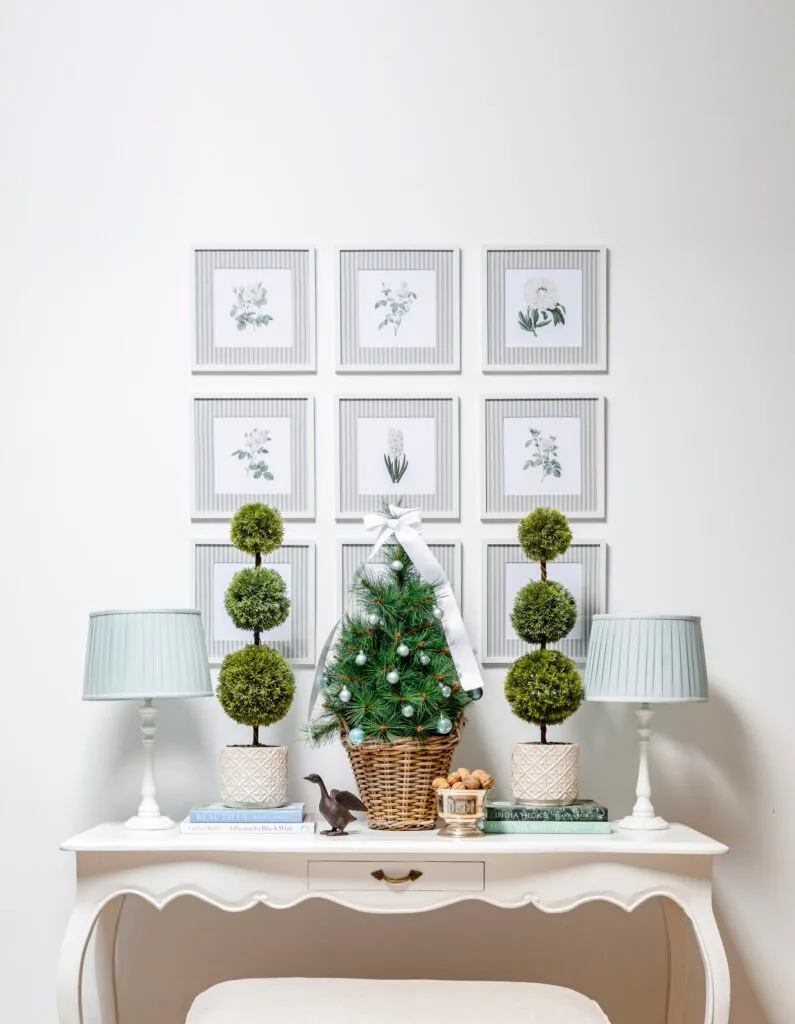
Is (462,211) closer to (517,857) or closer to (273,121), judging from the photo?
(273,121)

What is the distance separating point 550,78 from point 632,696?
4.59ft

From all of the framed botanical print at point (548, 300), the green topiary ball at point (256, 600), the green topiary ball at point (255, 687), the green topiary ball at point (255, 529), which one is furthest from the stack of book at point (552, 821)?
the framed botanical print at point (548, 300)

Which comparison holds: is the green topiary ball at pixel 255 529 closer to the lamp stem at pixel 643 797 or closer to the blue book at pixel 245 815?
the blue book at pixel 245 815

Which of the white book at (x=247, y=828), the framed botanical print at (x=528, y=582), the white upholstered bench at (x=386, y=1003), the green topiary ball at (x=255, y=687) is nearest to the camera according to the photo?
the white upholstered bench at (x=386, y=1003)

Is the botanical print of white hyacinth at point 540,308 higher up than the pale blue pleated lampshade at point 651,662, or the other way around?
the botanical print of white hyacinth at point 540,308

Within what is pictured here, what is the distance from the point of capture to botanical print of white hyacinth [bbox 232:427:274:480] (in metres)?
2.52

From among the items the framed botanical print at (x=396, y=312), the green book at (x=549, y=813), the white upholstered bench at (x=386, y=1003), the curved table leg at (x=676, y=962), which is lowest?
the curved table leg at (x=676, y=962)

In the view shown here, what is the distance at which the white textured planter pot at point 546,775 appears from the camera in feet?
7.28

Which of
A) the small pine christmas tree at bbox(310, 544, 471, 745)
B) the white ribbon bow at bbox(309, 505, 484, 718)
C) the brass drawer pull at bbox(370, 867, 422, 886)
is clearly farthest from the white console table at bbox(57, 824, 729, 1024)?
the white ribbon bow at bbox(309, 505, 484, 718)

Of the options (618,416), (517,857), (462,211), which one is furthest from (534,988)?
(462,211)

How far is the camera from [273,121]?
2562 millimetres

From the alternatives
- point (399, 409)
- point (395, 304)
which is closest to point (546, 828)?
point (399, 409)

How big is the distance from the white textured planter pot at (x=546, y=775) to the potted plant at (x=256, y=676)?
473 millimetres

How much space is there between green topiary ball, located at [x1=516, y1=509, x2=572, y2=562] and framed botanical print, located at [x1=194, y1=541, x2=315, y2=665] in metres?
0.49
